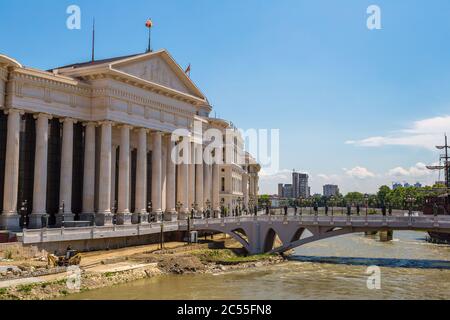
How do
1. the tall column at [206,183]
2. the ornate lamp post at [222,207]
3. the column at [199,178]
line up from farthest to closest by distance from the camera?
the ornate lamp post at [222,207]
the tall column at [206,183]
the column at [199,178]

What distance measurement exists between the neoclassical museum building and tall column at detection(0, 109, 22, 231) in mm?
100

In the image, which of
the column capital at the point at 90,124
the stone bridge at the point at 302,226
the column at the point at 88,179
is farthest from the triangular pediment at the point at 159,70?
the stone bridge at the point at 302,226

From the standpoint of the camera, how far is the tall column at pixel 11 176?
53.7m

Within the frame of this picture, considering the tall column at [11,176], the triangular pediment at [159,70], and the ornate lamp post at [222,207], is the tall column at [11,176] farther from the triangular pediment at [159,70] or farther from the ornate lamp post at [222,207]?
the ornate lamp post at [222,207]

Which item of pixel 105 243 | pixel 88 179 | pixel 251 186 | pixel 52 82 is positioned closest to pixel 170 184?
pixel 88 179

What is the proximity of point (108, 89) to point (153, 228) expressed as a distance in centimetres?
1781

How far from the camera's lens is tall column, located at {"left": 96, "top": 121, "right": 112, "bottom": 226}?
63156 millimetres

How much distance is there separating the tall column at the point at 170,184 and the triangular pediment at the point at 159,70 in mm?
8148

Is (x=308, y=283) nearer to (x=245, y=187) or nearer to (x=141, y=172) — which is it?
(x=141, y=172)

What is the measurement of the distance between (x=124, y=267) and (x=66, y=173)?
1812cm

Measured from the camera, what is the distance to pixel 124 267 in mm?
47031

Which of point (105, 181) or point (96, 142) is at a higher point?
point (96, 142)

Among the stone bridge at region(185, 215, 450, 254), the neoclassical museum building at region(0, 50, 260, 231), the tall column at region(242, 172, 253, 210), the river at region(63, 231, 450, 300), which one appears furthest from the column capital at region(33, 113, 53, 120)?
the tall column at region(242, 172, 253, 210)

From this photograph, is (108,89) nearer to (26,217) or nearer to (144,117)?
(144,117)
